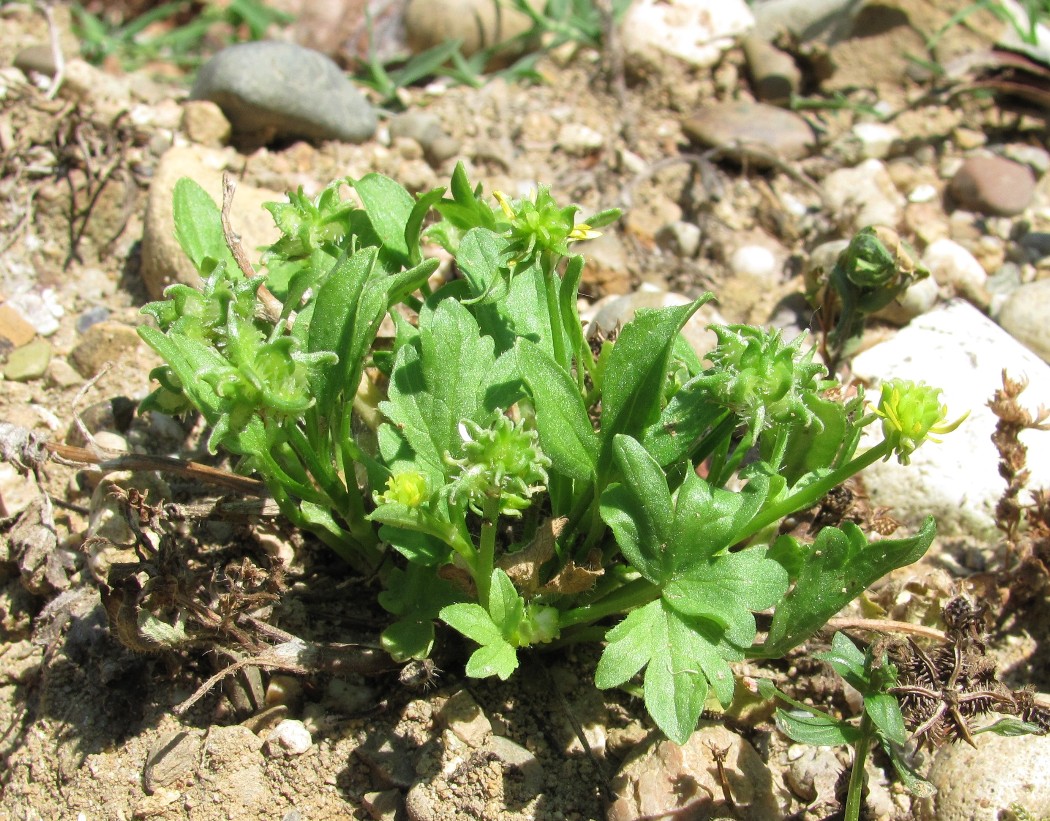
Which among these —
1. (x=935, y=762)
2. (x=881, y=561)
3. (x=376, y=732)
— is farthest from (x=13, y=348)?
(x=935, y=762)

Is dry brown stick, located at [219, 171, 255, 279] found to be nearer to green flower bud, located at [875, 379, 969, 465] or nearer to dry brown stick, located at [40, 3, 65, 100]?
green flower bud, located at [875, 379, 969, 465]

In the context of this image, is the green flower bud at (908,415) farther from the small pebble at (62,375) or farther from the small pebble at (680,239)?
the small pebble at (62,375)

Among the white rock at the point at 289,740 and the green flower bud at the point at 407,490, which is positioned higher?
the green flower bud at the point at 407,490

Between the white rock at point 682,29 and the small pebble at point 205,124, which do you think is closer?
the small pebble at point 205,124

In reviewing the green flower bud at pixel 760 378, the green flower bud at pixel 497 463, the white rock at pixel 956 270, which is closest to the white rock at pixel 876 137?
the white rock at pixel 956 270

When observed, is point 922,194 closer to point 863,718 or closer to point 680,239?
point 680,239

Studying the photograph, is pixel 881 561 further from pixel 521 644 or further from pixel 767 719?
pixel 521 644

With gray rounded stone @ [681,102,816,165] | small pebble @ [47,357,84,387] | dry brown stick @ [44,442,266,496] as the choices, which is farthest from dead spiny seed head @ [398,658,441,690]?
gray rounded stone @ [681,102,816,165]

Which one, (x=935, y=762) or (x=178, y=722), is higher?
(x=178, y=722)

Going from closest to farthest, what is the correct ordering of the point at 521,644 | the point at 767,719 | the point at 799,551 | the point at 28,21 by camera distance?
the point at 521,644, the point at 799,551, the point at 767,719, the point at 28,21
